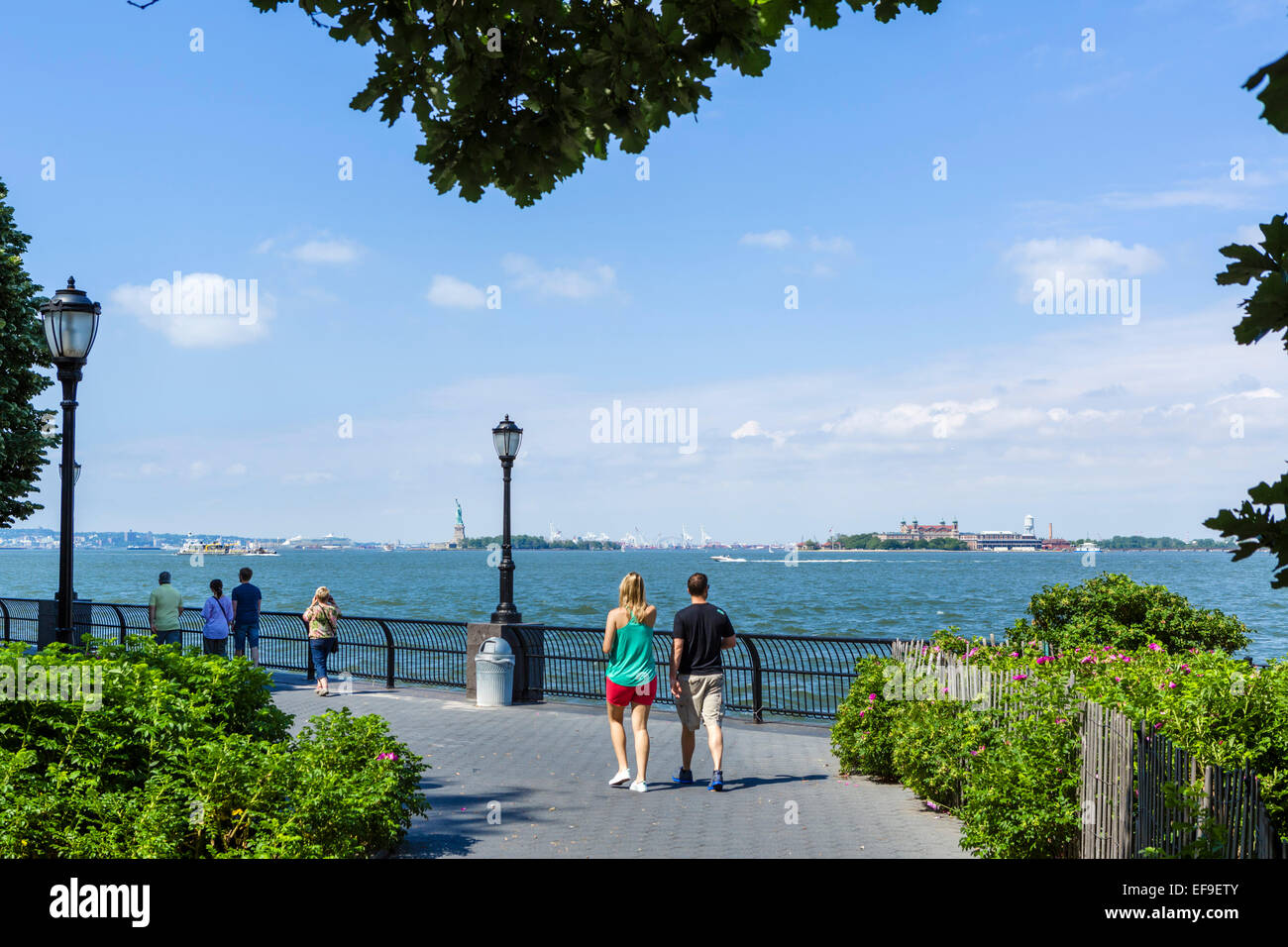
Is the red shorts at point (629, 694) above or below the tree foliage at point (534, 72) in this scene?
below

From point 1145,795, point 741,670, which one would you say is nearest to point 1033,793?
point 1145,795

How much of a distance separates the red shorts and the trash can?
239 inches

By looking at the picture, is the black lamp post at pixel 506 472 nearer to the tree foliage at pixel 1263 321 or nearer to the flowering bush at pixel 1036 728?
the flowering bush at pixel 1036 728

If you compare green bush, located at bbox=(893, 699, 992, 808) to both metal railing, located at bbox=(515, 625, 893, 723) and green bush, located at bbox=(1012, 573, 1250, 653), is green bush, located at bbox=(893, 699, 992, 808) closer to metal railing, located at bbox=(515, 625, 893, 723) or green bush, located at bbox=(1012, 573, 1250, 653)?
green bush, located at bbox=(1012, 573, 1250, 653)

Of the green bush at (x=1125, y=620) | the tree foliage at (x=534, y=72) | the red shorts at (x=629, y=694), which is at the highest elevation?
the tree foliage at (x=534, y=72)

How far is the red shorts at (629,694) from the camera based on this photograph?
917 cm

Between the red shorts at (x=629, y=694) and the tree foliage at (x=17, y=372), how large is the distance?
52.7 ft

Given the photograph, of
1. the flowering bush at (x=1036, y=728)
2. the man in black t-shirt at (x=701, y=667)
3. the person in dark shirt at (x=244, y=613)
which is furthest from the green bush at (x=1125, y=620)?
the person in dark shirt at (x=244, y=613)

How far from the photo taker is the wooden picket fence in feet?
15.9

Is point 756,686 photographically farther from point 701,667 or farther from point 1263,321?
point 1263,321
